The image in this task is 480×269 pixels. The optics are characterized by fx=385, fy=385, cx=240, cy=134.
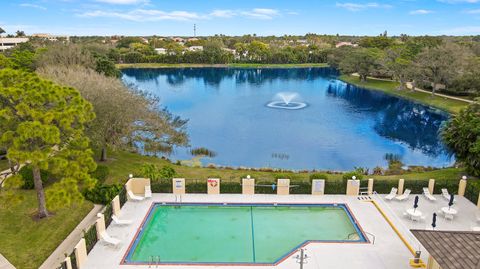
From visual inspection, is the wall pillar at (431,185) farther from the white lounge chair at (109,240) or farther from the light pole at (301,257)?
the white lounge chair at (109,240)

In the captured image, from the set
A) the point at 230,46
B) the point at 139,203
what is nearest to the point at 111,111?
the point at 139,203

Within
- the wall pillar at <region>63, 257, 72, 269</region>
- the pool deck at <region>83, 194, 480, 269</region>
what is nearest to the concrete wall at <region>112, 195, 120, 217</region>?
the pool deck at <region>83, 194, 480, 269</region>

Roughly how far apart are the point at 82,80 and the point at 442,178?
88.4ft

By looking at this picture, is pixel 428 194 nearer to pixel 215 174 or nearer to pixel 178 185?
pixel 215 174

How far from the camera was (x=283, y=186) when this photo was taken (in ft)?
77.5

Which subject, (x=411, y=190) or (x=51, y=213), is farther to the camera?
(x=411, y=190)

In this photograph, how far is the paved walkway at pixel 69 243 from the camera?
16.4m

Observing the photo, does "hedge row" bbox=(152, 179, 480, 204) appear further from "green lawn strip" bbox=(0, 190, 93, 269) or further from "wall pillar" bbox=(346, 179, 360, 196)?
"green lawn strip" bbox=(0, 190, 93, 269)

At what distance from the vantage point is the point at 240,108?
191 ft

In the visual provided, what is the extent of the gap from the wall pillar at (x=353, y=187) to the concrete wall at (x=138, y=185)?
39.8 feet

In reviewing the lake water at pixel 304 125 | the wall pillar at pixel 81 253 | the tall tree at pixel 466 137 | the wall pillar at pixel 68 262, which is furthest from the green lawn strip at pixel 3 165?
the tall tree at pixel 466 137

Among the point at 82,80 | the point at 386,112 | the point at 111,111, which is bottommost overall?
the point at 386,112

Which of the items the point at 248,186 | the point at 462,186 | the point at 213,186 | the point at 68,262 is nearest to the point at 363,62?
the point at 462,186

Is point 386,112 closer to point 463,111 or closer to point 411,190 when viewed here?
point 463,111
